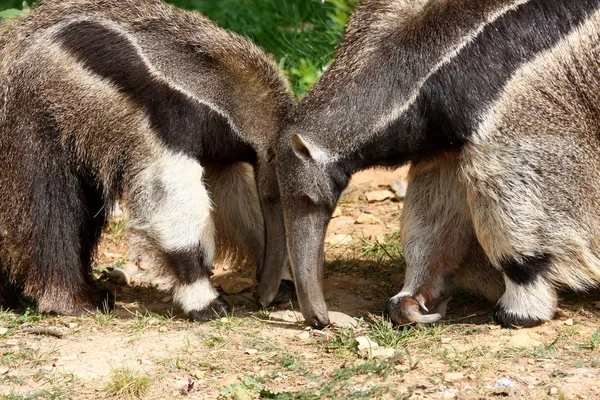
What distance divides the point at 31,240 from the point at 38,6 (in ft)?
5.63

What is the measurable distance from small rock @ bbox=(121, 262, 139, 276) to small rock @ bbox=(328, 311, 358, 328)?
7.33 ft

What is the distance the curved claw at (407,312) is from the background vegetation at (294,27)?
337 centimetres

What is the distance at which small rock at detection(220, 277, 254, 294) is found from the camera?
24.9 feet

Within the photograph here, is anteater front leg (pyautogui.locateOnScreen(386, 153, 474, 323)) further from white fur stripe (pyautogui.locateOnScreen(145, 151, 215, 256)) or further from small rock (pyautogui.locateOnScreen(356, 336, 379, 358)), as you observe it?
white fur stripe (pyautogui.locateOnScreen(145, 151, 215, 256))

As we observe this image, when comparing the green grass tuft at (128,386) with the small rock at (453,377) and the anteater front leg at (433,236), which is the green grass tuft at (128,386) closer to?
the small rock at (453,377)

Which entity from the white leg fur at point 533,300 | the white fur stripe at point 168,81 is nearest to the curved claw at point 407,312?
→ the white leg fur at point 533,300

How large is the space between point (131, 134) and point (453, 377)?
2.68 meters

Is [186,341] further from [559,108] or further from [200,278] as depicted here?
[559,108]

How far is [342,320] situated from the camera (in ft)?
21.4

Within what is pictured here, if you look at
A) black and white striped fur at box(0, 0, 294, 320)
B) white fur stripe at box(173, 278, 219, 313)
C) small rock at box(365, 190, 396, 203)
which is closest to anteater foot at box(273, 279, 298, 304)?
black and white striped fur at box(0, 0, 294, 320)

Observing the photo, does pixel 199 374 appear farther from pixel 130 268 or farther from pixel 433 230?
pixel 130 268

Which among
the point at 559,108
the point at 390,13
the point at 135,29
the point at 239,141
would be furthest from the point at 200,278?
the point at 559,108

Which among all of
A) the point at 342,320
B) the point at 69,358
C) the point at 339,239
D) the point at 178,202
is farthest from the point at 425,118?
the point at 339,239

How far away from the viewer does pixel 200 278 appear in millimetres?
6785
